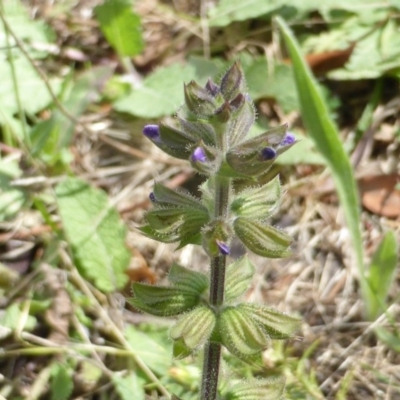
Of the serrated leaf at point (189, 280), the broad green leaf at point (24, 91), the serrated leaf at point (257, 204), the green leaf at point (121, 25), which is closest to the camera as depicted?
the serrated leaf at point (257, 204)

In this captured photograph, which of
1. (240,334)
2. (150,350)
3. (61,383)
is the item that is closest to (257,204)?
(240,334)

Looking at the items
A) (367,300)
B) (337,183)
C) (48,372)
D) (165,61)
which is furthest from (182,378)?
(165,61)

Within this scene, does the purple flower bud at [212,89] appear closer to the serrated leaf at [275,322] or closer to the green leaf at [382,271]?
the serrated leaf at [275,322]

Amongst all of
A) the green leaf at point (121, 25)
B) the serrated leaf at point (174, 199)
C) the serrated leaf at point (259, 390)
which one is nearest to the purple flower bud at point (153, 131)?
the serrated leaf at point (174, 199)

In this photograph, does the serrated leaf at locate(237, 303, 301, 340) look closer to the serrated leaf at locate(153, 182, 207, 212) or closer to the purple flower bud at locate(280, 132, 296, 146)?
the serrated leaf at locate(153, 182, 207, 212)

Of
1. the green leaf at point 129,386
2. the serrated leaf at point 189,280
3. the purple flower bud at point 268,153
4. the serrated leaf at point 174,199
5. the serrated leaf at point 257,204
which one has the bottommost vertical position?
the green leaf at point 129,386

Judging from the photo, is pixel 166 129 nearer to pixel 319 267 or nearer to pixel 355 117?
pixel 319 267

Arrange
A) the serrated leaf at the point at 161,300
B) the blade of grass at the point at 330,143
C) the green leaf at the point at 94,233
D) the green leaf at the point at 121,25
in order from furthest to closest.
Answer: the green leaf at the point at 121,25
the green leaf at the point at 94,233
the blade of grass at the point at 330,143
the serrated leaf at the point at 161,300
